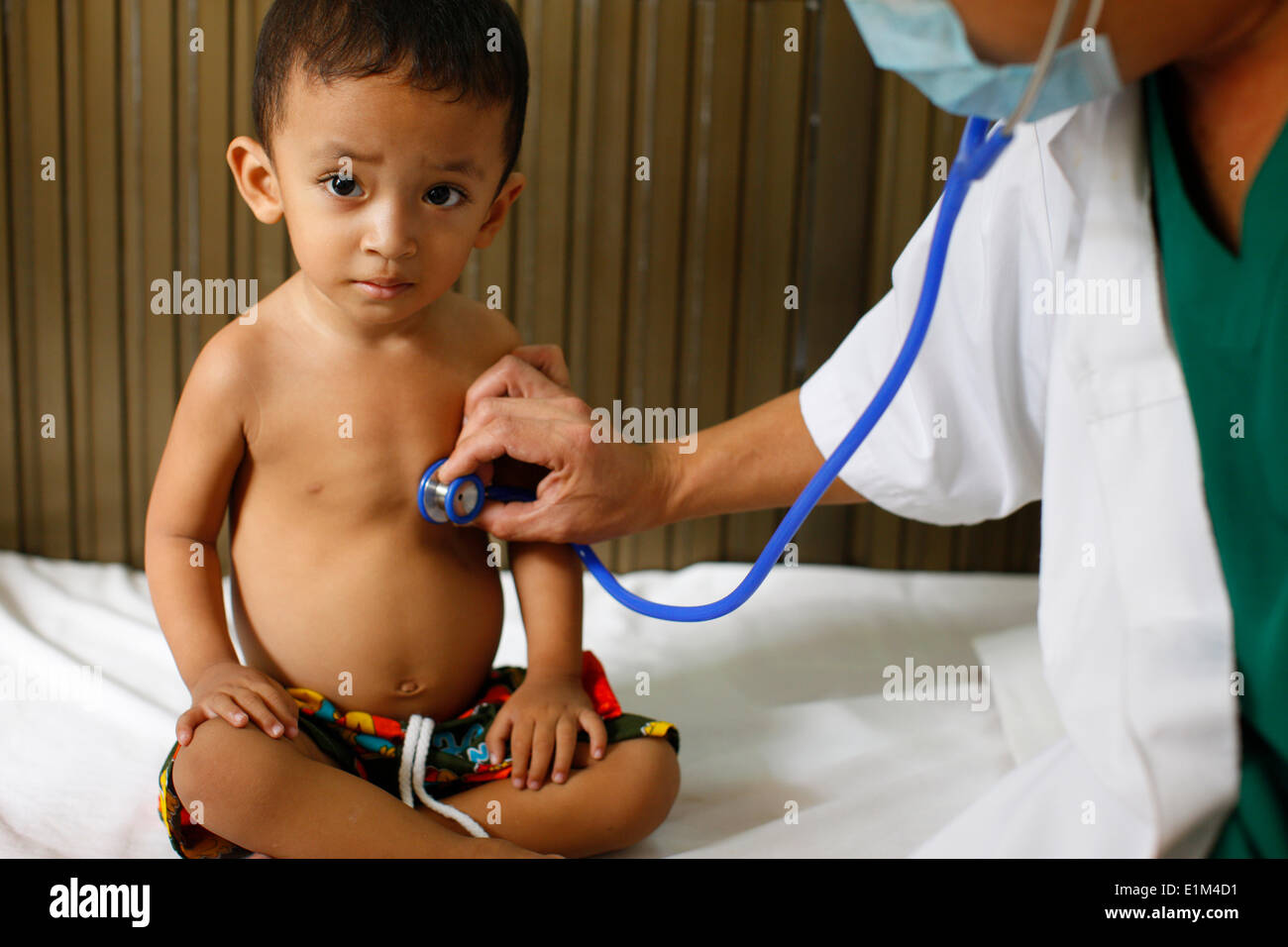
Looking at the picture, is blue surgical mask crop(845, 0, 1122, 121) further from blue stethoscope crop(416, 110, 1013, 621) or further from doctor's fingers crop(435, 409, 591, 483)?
doctor's fingers crop(435, 409, 591, 483)

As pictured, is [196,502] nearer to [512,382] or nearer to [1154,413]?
[512,382]

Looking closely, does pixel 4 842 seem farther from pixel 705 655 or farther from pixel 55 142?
pixel 55 142

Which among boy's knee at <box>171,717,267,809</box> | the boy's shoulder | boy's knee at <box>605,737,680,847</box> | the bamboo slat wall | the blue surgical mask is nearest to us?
the blue surgical mask

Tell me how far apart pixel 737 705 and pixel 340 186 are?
0.66 m

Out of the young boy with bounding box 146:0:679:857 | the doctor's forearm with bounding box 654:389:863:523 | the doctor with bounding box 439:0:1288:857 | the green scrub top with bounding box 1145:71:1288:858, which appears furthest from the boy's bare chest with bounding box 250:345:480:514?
the green scrub top with bounding box 1145:71:1288:858

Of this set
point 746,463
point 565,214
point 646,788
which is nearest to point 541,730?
point 646,788

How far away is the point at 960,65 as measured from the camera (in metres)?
0.65

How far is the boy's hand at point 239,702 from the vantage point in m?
→ 0.84

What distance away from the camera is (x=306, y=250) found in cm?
87

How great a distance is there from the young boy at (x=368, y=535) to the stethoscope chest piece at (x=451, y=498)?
0.03m

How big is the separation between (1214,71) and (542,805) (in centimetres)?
69

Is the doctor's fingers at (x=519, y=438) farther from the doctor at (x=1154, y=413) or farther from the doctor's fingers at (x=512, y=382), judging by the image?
the doctor at (x=1154, y=413)

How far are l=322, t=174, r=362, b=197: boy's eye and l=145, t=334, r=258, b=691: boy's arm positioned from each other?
0.56 ft

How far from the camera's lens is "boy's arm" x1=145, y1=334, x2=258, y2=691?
0.93m
